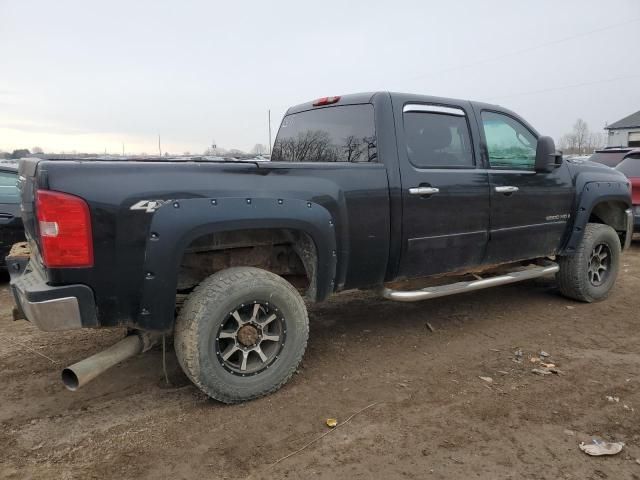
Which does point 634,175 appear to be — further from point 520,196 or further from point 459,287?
point 459,287

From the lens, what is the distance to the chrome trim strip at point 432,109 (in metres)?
3.94

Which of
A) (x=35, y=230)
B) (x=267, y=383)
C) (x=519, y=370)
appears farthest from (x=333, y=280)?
(x=35, y=230)

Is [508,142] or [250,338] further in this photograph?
[508,142]

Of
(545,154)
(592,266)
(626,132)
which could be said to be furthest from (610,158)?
(626,132)

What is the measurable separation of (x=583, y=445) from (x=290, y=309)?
5.96 ft

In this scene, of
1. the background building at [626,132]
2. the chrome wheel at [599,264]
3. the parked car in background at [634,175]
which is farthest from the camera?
the background building at [626,132]

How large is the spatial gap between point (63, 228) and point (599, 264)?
209 inches

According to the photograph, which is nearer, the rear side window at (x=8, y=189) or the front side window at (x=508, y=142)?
the front side window at (x=508, y=142)

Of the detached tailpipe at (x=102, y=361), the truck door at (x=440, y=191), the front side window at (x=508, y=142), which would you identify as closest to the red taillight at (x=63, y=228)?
the detached tailpipe at (x=102, y=361)

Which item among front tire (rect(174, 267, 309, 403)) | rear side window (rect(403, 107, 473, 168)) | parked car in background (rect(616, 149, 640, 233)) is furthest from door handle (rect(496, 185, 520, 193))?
parked car in background (rect(616, 149, 640, 233))

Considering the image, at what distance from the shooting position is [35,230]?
9.23ft

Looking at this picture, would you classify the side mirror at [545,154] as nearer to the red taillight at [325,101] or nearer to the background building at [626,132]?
the red taillight at [325,101]

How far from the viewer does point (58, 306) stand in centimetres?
259

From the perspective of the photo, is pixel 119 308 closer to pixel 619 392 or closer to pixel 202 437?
pixel 202 437
